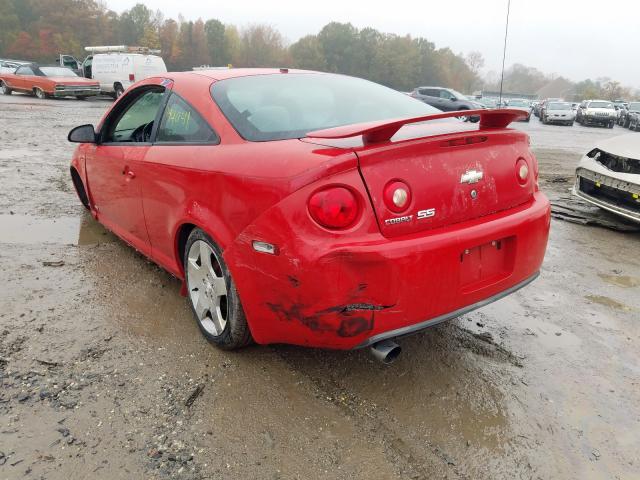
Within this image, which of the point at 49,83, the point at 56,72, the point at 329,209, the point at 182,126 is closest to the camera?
the point at 329,209

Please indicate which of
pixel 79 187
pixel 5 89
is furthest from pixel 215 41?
pixel 79 187

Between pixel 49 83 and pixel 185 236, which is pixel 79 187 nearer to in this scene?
pixel 185 236

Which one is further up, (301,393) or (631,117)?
(631,117)

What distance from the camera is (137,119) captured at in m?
3.60

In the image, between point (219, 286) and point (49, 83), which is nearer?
point (219, 286)

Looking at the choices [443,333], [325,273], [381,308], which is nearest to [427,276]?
[381,308]

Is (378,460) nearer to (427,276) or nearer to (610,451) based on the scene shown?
(427,276)

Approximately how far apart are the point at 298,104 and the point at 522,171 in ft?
4.08

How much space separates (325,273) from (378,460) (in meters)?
0.78

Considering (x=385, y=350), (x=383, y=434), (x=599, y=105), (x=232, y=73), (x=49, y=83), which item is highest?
(x=599, y=105)

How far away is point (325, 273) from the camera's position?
2.04 metres

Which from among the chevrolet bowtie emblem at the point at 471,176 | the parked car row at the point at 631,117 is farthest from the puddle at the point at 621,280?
the parked car row at the point at 631,117

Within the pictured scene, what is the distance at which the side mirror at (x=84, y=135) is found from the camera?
385 cm

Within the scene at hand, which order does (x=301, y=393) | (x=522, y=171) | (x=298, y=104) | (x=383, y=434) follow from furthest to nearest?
(x=298, y=104)
(x=522, y=171)
(x=301, y=393)
(x=383, y=434)
